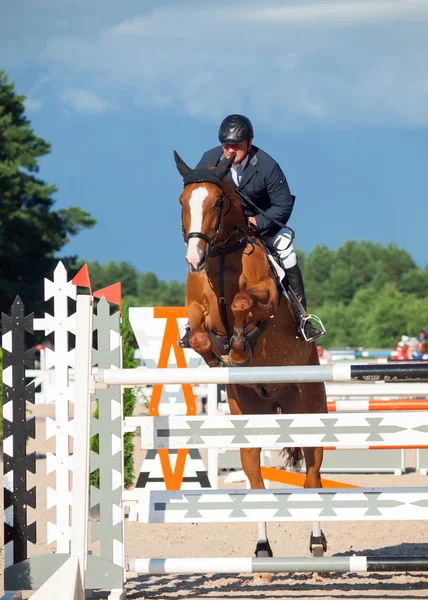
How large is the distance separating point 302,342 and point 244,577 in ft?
4.45

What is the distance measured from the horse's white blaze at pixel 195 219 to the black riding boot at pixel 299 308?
40.8 inches

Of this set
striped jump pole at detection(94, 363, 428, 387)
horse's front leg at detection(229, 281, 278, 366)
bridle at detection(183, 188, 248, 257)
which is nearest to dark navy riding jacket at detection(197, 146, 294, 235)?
bridle at detection(183, 188, 248, 257)

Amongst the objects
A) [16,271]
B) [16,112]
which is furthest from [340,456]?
[16,112]

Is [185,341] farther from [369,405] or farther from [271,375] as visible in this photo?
[369,405]

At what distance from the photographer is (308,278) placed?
9112cm

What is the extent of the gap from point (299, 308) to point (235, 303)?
2.24ft

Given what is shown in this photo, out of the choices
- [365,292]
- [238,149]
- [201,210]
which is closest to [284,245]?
[238,149]

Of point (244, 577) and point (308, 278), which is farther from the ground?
point (308, 278)

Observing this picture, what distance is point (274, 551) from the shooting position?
5.58m

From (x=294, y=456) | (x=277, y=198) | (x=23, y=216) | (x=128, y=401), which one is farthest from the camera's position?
(x=23, y=216)

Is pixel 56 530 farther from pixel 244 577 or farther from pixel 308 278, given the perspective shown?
pixel 308 278

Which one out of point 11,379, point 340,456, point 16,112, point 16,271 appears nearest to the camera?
point 11,379

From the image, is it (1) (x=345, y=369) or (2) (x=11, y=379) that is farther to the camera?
(2) (x=11, y=379)

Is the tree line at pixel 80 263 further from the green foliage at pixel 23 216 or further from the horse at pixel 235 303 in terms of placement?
the horse at pixel 235 303
